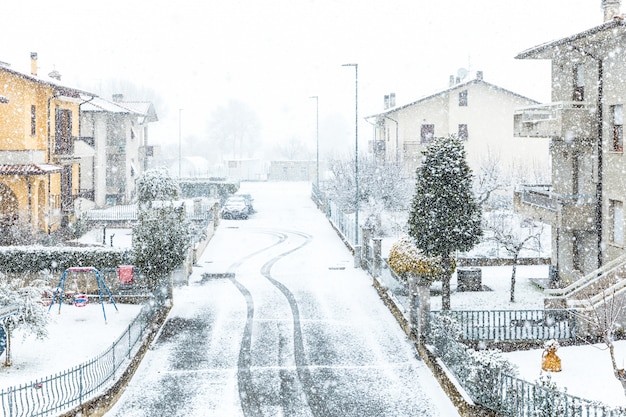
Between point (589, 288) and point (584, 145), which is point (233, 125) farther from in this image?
point (589, 288)

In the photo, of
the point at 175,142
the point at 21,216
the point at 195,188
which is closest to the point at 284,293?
the point at 21,216

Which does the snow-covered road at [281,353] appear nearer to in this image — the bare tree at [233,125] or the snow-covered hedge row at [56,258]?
the snow-covered hedge row at [56,258]

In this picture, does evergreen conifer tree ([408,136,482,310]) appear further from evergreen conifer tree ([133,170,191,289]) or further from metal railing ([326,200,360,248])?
metal railing ([326,200,360,248])

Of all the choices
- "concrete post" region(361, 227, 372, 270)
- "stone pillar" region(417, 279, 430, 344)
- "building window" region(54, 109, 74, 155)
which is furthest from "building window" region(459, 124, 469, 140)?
"stone pillar" region(417, 279, 430, 344)

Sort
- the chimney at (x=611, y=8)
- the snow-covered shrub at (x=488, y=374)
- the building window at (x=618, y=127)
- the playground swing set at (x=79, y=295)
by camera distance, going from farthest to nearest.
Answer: the chimney at (x=611, y=8)
the building window at (x=618, y=127)
the playground swing set at (x=79, y=295)
the snow-covered shrub at (x=488, y=374)

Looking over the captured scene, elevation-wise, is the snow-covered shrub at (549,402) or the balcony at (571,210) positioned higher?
the balcony at (571,210)

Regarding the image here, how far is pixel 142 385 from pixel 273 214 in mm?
32897

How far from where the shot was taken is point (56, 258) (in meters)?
23.7

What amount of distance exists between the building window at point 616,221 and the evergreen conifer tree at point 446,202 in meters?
4.33

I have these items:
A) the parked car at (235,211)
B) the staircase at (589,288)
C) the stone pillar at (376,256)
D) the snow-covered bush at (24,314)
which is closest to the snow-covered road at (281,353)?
the stone pillar at (376,256)

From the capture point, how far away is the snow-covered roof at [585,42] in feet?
64.0

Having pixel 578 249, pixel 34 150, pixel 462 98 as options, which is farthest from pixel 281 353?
pixel 462 98

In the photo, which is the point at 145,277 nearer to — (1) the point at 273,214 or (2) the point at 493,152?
(1) the point at 273,214

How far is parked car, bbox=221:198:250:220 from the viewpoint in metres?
44.9
